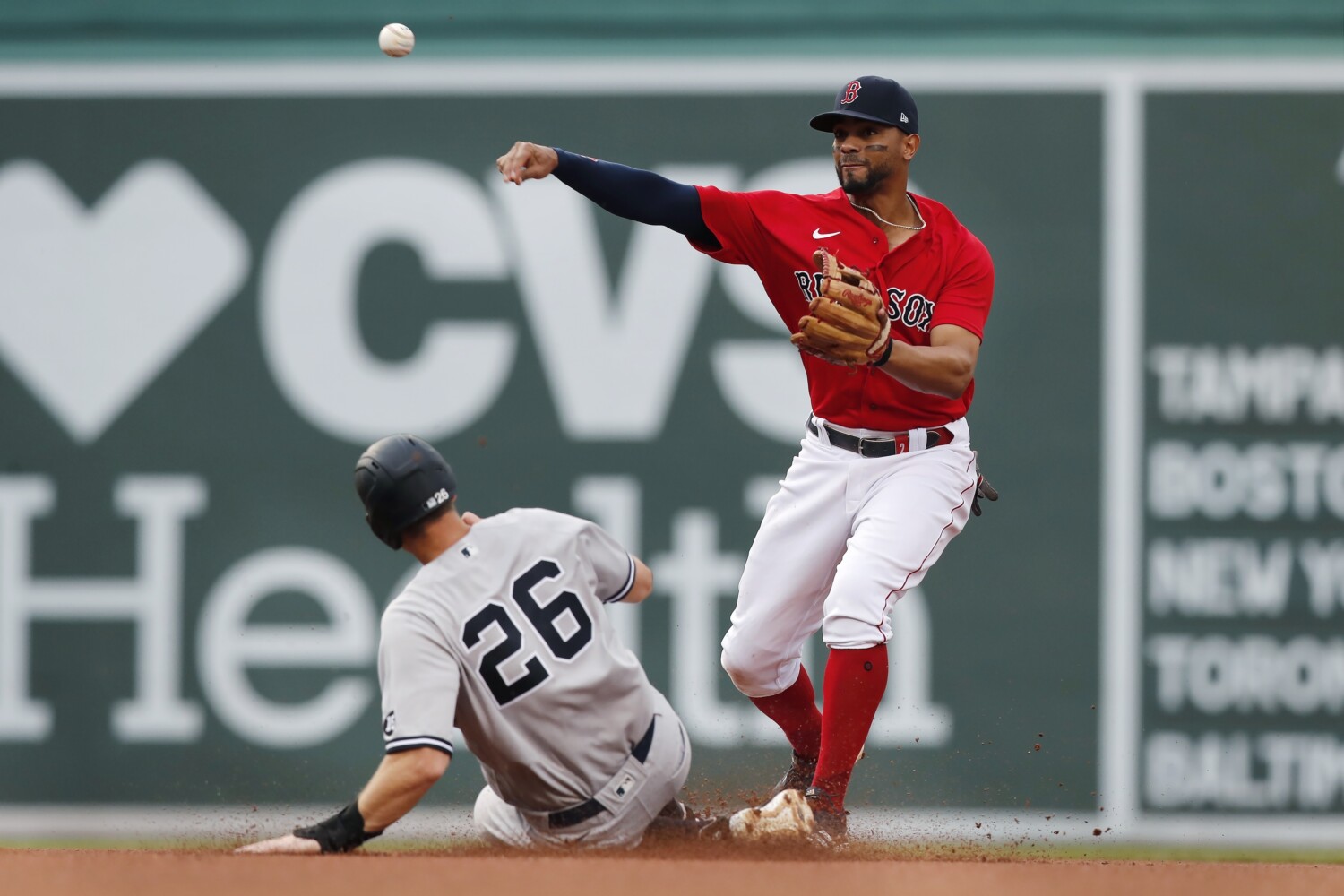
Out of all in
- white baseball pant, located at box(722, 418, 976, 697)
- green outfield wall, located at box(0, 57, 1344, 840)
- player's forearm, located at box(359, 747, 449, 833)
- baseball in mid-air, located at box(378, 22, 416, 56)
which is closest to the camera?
player's forearm, located at box(359, 747, 449, 833)

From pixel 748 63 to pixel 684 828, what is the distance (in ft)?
10.9

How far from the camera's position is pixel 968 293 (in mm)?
3461

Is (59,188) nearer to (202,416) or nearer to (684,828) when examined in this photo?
(202,416)

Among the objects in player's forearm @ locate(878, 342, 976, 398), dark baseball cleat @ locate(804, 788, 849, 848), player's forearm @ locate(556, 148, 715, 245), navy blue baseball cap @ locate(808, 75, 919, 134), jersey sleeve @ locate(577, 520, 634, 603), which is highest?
navy blue baseball cap @ locate(808, 75, 919, 134)

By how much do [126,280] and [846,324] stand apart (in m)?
3.66

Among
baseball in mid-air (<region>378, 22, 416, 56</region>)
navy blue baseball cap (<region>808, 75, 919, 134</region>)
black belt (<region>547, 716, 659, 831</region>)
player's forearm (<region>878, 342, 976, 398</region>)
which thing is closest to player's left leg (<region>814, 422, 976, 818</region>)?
player's forearm (<region>878, 342, 976, 398</region>)

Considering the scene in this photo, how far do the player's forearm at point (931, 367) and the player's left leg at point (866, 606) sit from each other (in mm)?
271

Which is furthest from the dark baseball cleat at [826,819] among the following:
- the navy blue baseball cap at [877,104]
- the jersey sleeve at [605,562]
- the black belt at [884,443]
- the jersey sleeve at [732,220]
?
the navy blue baseball cap at [877,104]

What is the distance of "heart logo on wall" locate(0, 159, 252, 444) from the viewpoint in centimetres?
586

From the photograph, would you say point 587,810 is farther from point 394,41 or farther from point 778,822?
point 394,41

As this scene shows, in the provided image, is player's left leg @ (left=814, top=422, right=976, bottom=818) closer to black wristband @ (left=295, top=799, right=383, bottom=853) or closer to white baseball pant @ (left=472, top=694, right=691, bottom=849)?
white baseball pant @ (left=472, top=694, right=691, bottom=849)

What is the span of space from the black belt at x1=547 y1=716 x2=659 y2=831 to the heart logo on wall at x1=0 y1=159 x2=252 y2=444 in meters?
3.28

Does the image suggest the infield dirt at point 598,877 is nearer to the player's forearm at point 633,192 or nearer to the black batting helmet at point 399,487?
the black batting helmet at point 399,487

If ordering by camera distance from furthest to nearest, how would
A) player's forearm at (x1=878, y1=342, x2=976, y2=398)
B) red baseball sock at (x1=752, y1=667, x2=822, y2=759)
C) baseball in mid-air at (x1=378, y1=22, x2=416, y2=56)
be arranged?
baseball in mid-air at (x1=378, y1=22, x2=416, y2=56)
red baseball sock at (x1=752, y1=667, x2=822, y2=759)
player's forearm at (x1=878, y1=342, x2=976, y2=398)
